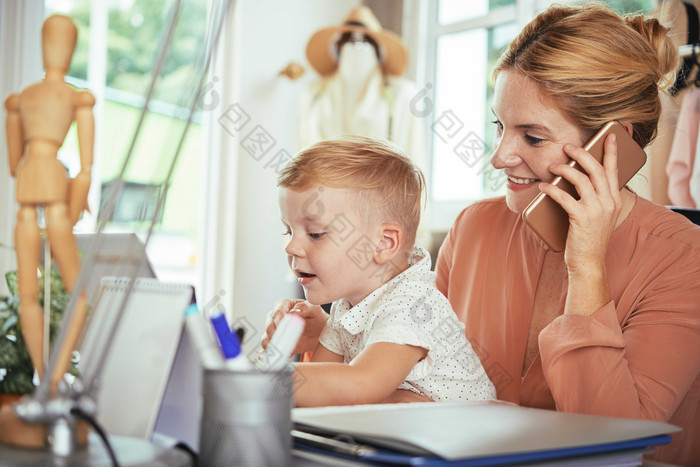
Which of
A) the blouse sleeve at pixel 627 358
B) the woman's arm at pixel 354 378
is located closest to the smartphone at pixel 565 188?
the blouse sleeve at pixel 627 358

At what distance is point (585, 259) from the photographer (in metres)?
0.97

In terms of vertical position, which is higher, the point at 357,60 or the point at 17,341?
the point at 357,60

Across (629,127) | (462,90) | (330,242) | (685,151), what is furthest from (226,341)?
(462,90)

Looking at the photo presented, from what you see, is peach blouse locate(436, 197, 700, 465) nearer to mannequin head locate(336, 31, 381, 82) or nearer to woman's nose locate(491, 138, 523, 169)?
woman's nose locate(491, 138, 523, 169)

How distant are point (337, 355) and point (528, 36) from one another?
0.61 m

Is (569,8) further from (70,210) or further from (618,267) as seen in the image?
(70,210)

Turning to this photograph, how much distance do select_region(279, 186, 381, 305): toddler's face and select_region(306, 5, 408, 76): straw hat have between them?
2408mm

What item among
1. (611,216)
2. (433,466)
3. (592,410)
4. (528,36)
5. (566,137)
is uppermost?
(528,36)

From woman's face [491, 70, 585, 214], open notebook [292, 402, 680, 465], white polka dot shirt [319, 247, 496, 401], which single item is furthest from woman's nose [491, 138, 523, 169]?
open notebook [292, 402, 680, 465]

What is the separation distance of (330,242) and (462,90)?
2871 millimetres

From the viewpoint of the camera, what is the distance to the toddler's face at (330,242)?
38.8 inches

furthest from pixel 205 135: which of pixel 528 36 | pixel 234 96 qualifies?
pixel 528 36

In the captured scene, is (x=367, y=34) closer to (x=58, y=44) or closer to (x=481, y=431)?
(x=58, y=44)

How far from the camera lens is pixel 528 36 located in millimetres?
1172
